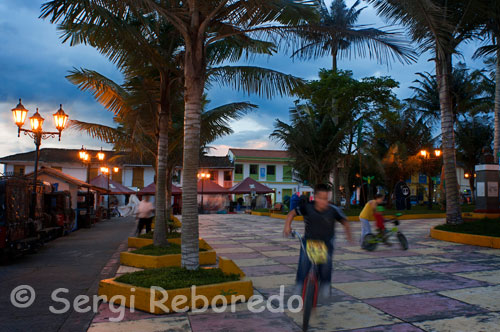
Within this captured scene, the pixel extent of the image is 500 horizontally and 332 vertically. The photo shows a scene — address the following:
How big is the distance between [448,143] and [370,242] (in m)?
5.24

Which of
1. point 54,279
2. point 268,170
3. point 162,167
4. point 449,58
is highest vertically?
point 449,58

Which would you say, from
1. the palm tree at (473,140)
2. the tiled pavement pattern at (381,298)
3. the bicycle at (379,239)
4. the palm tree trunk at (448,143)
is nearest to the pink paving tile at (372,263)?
the tiled pavement pattern at (381,298)

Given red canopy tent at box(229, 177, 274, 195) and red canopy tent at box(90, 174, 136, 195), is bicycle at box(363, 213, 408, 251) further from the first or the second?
red canopy tent at box(229, 177, 274, 195)

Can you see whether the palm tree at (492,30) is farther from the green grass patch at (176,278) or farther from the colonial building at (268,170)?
the colonial building at (268,170)

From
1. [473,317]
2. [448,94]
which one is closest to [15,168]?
[448,94]

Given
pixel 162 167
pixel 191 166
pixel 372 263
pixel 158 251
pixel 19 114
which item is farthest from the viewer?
pixel 19 114

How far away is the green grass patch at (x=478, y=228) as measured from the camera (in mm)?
10954

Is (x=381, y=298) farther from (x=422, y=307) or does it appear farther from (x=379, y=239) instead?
→ (x=379, y=239)

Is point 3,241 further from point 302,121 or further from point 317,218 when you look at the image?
point 302,121

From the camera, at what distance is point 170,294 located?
4992mm

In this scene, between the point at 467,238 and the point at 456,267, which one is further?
the point at 467,238

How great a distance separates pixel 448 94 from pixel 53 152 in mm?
46951

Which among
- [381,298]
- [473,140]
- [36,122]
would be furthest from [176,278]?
[473,140]

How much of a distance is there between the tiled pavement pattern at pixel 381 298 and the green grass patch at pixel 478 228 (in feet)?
5.78
